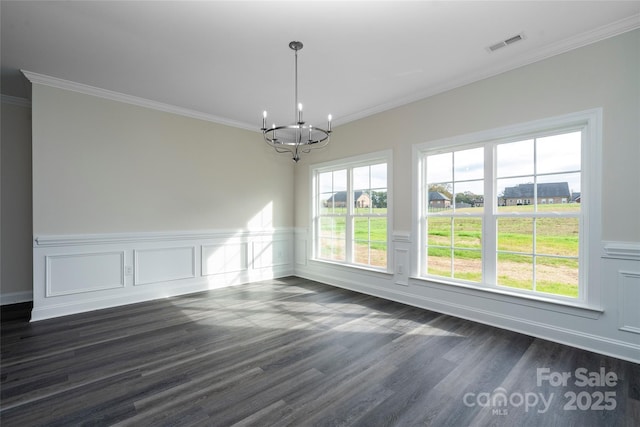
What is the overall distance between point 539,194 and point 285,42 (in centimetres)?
299

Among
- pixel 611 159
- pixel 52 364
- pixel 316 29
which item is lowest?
pixel 52 364

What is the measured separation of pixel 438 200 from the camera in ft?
12.7

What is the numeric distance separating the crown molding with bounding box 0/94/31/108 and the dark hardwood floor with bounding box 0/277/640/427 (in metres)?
2.88

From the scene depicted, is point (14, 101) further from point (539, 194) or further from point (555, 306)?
point (555, 306)

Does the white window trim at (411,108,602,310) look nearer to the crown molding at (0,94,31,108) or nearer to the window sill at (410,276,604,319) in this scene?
the window sill at (410,276,604,319)

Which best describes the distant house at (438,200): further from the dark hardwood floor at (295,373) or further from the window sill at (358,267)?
the dark hardwood floor at (295,373)

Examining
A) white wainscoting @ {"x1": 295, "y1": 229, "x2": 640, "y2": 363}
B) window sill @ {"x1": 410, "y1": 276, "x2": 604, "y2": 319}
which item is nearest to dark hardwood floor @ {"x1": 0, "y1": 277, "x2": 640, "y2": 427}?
white wainscoting @ {"x1": 295, "y1": 229, "x2": 640, "y2": 363}

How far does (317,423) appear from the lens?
1.77 m

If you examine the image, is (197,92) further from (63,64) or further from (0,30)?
(0,30)

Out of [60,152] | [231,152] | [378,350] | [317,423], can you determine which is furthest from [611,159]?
[60,152]

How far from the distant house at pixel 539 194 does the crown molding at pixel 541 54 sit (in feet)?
4.14

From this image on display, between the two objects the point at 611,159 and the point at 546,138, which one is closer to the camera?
the point at 611,159

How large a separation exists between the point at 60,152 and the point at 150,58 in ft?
5.66

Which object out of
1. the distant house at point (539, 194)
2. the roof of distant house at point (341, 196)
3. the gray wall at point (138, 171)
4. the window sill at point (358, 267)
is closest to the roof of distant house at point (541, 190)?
the distant house at point (539, 194)
